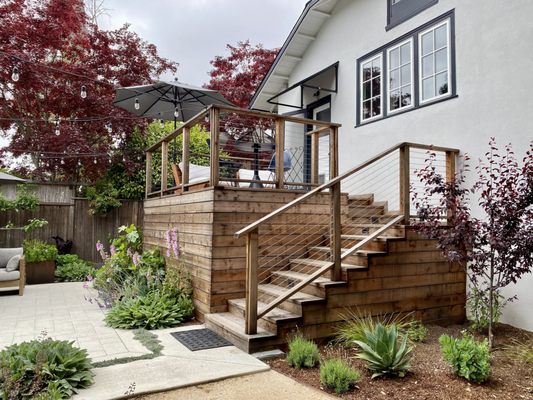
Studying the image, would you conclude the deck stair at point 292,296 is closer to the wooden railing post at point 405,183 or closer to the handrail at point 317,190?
the wooden railing post at point 405,183

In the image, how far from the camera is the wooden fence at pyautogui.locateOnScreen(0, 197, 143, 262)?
354 inches

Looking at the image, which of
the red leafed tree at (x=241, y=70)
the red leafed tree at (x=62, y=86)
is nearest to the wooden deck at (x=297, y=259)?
the red leafed tree at (x=62, y=86)

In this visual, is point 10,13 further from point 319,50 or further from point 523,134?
point 523,134

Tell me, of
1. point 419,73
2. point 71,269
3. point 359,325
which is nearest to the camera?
point 359,325

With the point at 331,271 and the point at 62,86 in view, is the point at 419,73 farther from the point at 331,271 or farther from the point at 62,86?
the point at 62,86

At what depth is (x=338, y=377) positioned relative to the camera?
310 cm

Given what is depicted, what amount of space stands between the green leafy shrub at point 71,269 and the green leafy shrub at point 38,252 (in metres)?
0.40

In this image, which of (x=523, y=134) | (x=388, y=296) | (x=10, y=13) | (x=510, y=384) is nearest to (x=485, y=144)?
(x=523, y=134)

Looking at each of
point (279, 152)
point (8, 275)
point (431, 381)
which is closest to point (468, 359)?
point (431, 381)

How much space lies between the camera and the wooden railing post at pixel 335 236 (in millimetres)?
4449

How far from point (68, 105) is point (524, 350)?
11196 millimetres

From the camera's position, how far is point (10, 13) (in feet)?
31.8

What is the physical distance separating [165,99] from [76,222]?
14.0 ft

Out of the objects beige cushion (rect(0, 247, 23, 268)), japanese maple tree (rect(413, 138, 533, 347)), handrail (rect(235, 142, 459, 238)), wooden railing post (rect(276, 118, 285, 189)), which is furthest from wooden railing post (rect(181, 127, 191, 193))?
beige cushion (rect(0, 247, 23, 268))
